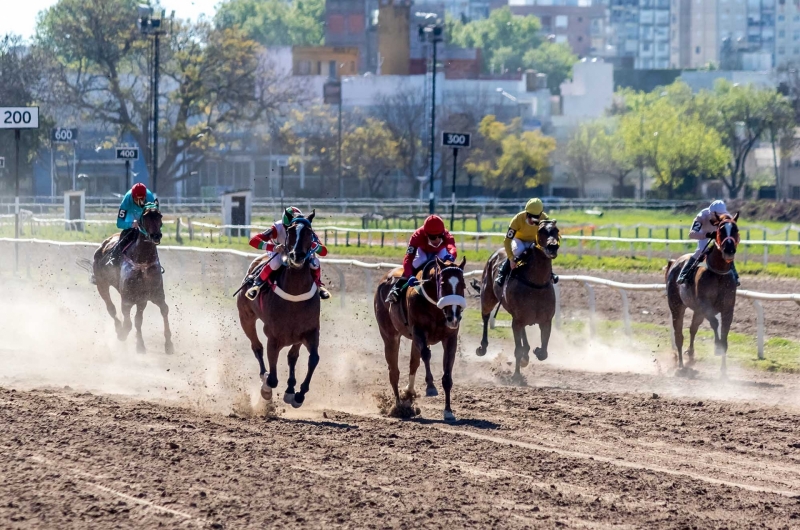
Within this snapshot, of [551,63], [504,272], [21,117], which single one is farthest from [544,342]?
[551,63]

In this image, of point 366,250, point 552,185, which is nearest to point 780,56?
point 552,185

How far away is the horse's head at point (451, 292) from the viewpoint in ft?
33.7

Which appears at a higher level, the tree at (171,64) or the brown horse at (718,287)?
the tree at (171,64)

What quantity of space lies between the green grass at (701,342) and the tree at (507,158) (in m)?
53.2

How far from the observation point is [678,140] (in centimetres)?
7444

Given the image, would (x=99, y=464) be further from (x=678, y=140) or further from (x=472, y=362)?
(x=678, y=140)

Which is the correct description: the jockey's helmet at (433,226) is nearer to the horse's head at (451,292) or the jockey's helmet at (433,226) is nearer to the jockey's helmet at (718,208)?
the horse's head at (451,292)

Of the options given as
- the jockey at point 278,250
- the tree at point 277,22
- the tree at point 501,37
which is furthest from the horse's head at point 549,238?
the tree at point 501,37

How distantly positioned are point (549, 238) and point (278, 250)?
→ 3227 mm

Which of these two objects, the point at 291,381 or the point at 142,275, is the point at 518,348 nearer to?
the point at 291,381

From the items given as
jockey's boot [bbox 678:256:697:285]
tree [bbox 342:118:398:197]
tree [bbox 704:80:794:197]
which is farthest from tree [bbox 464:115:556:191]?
jockey's boot [bbox 678:256:697:285]

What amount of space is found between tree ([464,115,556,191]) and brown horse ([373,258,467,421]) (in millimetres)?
59693

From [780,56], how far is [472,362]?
185725 mm

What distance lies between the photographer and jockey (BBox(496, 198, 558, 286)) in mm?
13773
